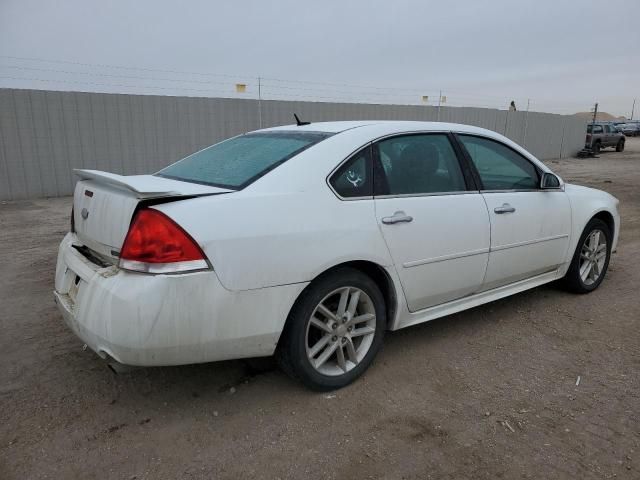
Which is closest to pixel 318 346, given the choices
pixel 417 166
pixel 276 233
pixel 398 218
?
pixel 276 233

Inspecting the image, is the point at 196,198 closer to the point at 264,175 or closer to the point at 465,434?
the point at 264,175

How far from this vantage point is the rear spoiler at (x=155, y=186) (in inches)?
94.0

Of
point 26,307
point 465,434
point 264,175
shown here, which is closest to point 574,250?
point 465,434

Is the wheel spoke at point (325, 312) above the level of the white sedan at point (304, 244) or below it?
below

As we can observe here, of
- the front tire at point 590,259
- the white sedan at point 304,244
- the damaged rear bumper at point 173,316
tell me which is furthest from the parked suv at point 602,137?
the damaged rear bumper at point 173,316

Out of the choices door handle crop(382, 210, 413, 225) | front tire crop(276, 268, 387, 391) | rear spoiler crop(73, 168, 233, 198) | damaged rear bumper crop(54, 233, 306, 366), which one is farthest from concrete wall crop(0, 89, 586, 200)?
door handle crop(382, 210, 413, 225)

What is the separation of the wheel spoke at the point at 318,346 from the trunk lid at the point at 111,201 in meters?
0.97

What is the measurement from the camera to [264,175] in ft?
8.87

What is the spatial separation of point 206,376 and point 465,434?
152cm

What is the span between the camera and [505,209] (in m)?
3.59

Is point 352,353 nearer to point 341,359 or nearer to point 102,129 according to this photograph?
point 341,359

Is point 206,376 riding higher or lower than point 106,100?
lower

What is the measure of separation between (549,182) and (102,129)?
984 cm

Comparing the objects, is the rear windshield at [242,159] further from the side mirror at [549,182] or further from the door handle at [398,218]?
the side mirror at [549,182]
